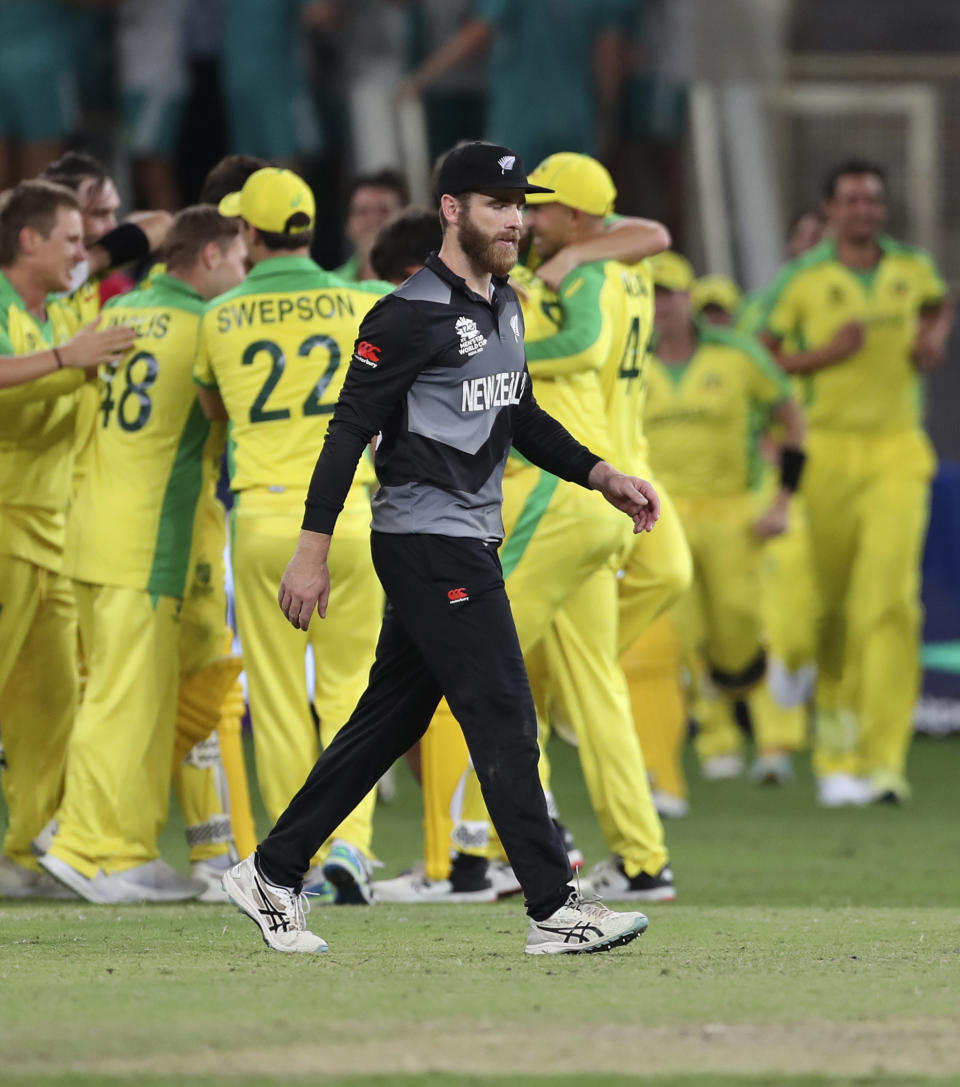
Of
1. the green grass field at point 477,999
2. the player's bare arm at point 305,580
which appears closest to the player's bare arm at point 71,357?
the green grass field at point 477,999

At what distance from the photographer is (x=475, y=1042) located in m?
4.85

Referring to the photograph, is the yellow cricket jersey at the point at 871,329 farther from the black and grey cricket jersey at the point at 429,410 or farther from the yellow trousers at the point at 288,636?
the black and grey cricket jersey at the point at 429,410

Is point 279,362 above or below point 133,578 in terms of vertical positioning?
above

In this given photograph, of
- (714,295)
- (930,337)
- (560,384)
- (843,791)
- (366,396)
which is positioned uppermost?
(366,396)

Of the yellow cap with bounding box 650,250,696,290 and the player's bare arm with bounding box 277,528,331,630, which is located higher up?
the player's bare arm with bounding box 277,528,331,630

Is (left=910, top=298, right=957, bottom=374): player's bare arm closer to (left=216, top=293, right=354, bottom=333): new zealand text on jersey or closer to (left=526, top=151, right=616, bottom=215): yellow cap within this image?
(left=526, top=151, right=616, bottom=215): yellow cap

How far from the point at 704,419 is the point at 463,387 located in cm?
681

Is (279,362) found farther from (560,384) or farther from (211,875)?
(211,875)

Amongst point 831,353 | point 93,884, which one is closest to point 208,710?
point 93,884

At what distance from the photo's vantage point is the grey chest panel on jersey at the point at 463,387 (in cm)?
608

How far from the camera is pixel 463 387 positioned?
6.10m

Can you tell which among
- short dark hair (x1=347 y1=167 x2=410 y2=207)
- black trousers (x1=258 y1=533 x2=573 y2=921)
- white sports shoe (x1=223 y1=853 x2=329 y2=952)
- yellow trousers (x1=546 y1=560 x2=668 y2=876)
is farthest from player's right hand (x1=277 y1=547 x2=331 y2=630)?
short dark hair (x1=347 y1=167 x2=410 y2=207)

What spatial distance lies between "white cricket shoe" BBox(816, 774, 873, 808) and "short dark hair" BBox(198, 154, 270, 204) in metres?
5.05

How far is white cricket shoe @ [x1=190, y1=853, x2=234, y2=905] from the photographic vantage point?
8.07 metres
